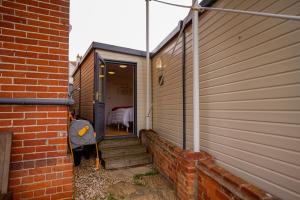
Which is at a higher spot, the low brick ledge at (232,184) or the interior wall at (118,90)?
the interior wall at (118,90)

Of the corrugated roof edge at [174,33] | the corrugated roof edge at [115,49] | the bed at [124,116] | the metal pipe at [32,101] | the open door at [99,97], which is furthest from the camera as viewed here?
the bed at [124,116]

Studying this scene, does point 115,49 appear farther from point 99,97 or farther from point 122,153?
point 122,153

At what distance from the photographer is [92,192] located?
298 centimetres

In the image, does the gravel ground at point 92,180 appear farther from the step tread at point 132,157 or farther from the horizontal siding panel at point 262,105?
the horizontal siding panel at point 262,105

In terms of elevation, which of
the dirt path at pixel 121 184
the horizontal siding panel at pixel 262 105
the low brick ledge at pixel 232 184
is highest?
the horizontal siding panel at pixel 262 105

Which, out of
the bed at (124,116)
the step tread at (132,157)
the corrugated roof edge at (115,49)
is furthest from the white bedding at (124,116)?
the corrugated roof edge at (115,49)

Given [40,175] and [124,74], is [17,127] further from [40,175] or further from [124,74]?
[124,74]

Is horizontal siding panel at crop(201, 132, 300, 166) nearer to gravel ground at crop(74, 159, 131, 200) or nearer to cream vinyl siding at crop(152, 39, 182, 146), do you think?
cream vinyl siding at crop(152, 39, 182, 146)

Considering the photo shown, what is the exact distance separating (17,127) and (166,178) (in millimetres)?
2760

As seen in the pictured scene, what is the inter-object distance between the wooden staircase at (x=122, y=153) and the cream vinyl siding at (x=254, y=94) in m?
2.10

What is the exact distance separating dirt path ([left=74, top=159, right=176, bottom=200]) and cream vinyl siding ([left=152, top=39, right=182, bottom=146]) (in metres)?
0.91

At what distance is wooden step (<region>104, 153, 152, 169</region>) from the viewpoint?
4.12 m

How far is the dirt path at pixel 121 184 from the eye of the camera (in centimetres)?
292

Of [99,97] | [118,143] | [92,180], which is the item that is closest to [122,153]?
[118,143]
